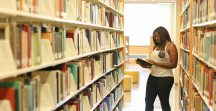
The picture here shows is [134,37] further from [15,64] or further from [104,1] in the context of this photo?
[15,64]

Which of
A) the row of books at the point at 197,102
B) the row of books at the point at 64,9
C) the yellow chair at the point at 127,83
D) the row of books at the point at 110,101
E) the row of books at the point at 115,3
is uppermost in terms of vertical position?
the row of books at the point at 115,3

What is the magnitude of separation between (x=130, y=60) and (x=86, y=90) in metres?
13.0

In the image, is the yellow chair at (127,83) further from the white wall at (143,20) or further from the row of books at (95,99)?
the white wall at (143,20)

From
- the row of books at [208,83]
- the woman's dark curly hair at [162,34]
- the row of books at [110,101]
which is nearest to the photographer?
the row of books at [208,83]

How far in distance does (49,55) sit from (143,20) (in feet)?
47.2

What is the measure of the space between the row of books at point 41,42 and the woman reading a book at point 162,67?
1302 millimetres

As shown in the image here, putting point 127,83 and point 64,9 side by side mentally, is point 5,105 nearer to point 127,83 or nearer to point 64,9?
point 64,9

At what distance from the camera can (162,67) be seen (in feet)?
15.0

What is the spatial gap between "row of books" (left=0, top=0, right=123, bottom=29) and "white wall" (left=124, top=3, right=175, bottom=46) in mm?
11578

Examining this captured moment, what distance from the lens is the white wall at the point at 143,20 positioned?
1600 cm

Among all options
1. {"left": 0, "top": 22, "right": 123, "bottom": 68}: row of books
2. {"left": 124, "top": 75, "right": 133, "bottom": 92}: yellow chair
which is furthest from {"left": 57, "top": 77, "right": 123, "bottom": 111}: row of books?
{"left": 124, "top": 75, "right": 133, "bottom": 92}: yellow chair

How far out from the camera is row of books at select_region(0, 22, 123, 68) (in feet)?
5.74

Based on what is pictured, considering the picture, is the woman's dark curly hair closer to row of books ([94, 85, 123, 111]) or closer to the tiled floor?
row of books ([94, 85, 123, 111])

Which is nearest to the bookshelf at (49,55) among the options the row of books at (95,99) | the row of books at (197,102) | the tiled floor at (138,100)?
the row of books at (95,99)
